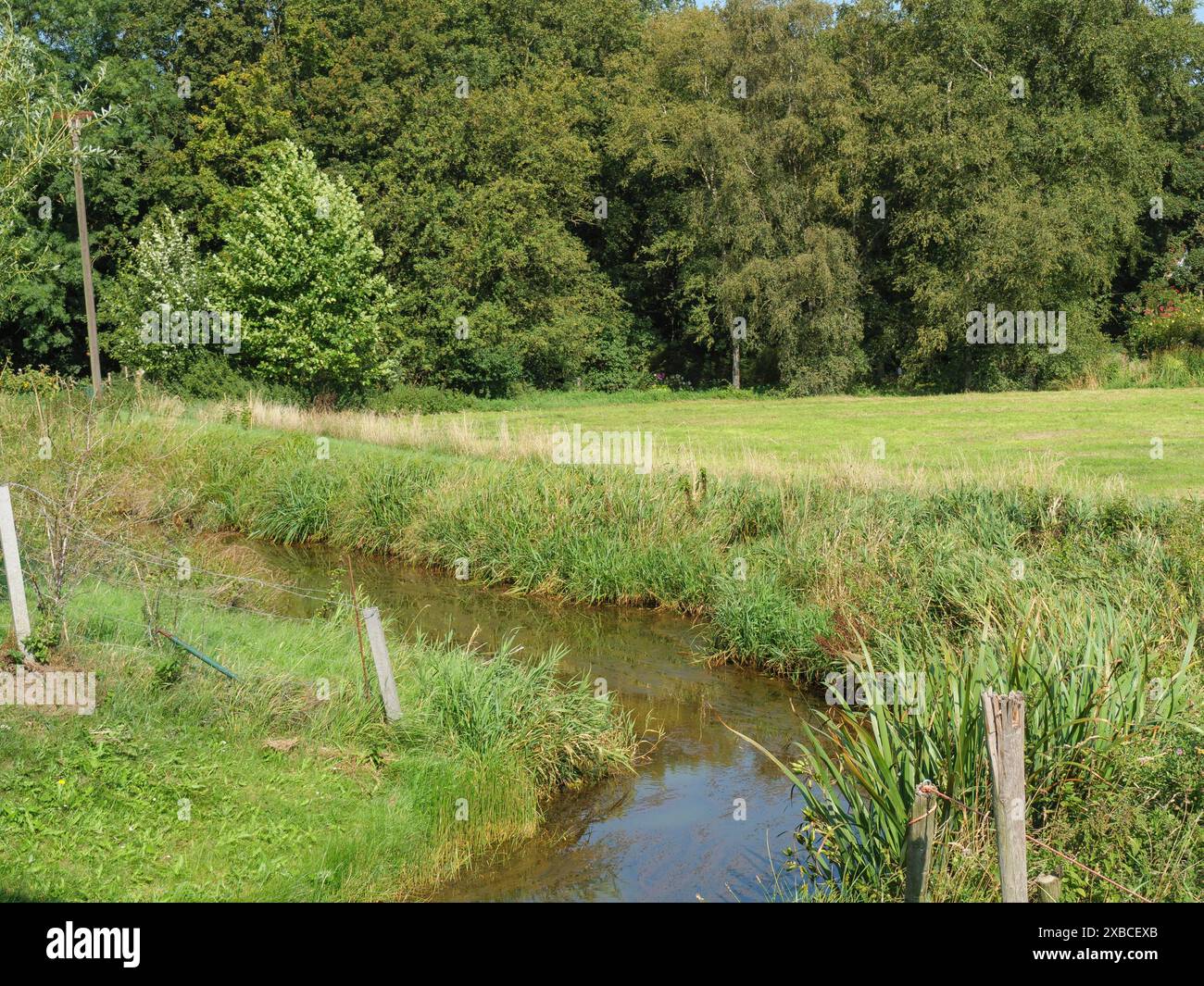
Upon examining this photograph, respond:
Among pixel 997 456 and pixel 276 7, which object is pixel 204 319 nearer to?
pixel 276 7

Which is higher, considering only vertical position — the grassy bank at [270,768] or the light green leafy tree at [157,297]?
the light green leafy tree at [157,297]

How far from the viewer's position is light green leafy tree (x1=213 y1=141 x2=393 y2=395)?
30266mm

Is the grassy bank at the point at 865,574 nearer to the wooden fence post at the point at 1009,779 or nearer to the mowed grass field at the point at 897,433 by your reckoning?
the mowed grass field at the point at 897,433

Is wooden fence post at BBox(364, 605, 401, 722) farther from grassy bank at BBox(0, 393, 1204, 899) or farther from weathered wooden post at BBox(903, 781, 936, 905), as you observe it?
weathered wooden post at BBox(903, 781, 936, 905)

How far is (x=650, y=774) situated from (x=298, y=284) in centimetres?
2374

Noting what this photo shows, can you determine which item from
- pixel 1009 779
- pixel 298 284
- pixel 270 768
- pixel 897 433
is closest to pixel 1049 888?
pixel 1009 779

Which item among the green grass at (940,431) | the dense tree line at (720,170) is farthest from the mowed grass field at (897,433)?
the dense tree line at (720,170)

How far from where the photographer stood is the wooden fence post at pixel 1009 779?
434 cm

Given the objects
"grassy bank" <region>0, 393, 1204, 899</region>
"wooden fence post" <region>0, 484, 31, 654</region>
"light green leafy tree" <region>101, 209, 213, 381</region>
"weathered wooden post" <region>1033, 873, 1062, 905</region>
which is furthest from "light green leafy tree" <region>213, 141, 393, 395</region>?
"weathered wooden post" <region>1033, 873, 1062, 905</region>

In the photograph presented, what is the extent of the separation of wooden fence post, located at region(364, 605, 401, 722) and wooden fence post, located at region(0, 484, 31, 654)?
7.34 ft

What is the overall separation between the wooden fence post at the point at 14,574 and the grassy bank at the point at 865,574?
13.6 feet

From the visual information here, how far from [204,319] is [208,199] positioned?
8.21 m

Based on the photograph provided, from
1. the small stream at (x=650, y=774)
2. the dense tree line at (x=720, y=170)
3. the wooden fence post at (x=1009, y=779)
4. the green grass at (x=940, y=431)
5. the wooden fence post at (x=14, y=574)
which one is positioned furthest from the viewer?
the dense tree line at (x=720, y=170)

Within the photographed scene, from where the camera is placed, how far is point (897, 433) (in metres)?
25.9
